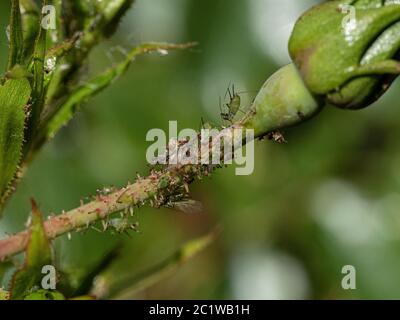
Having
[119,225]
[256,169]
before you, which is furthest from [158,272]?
[256,169]

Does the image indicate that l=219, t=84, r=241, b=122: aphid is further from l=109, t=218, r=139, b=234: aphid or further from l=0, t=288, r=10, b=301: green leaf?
l=0, t=288, r=10, b=301: green leaf

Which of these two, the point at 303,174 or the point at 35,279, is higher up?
the point at 303,174

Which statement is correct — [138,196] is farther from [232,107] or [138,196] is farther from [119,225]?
[232,107]

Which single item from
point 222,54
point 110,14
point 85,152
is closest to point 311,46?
point 110,14

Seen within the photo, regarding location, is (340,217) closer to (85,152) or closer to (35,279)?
(85,152)

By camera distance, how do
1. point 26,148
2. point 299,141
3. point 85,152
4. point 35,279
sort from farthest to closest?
point 299,141
point 85,152
point 26,148
point 35,279

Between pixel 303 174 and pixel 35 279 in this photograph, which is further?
pixel 303 174
